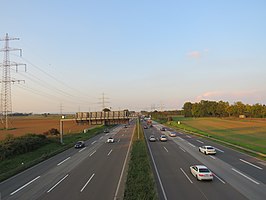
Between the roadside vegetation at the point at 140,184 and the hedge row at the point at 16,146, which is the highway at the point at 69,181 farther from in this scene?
the hedge row at the point at 16,146

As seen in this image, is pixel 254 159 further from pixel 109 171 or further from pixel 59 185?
pixel 59 185

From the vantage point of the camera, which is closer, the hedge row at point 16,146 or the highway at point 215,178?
the highway at point 215,178

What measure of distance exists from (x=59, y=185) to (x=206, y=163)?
16.0 metres

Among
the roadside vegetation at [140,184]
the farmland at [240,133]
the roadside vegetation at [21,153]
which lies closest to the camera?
the roadside vegetation at [140,184]

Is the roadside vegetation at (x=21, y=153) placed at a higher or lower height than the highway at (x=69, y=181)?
Answer: higher

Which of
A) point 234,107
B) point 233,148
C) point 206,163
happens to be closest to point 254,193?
point 206,163

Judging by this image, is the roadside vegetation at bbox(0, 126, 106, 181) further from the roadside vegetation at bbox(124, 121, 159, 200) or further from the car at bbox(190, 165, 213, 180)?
the car at bbox(190, 165, 213, 180)

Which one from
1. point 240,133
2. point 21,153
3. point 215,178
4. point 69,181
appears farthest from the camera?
point 240,133

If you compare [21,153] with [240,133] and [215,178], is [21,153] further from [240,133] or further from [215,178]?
[240,133]

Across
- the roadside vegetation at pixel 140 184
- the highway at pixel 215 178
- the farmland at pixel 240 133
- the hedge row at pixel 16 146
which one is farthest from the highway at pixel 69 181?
the farmland at pixel 240 133

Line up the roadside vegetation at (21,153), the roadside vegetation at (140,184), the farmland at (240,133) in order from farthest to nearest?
the farmland at (240,133) < the roadside vegetation at (21,153) < the roadside vegetation at (140,184)

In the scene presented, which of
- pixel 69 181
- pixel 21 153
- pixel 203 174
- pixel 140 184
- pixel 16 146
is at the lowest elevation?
pixel 69 181

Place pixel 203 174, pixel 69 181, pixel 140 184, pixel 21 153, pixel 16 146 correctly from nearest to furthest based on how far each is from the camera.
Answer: pixel 140 184, pixel 203 174, pixel 69 181, pixel 16 146, pixel 21 153

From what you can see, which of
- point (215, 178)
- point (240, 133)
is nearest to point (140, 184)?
point (215, 178)
